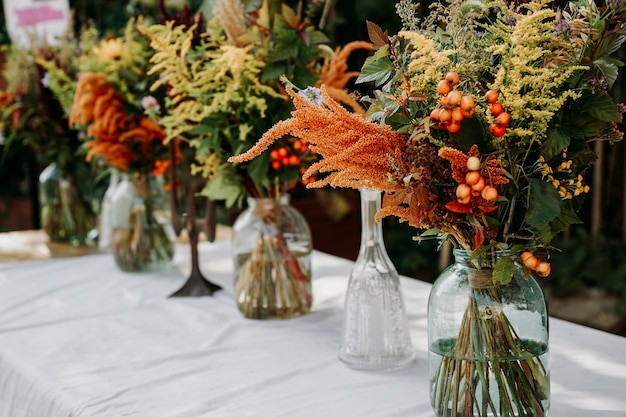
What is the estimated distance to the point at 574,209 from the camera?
96cm

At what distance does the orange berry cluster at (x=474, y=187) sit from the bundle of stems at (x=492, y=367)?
0.16m

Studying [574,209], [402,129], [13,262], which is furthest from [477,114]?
[13,262]

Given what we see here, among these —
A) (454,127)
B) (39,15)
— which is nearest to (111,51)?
(454,127)

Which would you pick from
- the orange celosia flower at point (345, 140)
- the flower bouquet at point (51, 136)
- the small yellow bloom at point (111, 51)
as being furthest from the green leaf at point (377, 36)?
the flower bouquet at point (51, 136)

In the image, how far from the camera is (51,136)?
2385 mm

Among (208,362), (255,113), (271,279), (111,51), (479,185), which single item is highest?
(111,51)

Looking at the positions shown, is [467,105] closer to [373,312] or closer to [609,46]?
[609,46]

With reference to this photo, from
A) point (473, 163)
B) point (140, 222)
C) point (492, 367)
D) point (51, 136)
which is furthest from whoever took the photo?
point (51, 136)

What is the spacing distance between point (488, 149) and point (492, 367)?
262 mm

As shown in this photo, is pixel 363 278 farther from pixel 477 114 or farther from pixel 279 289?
pixel 477 114

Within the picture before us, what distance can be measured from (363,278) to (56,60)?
150 cm

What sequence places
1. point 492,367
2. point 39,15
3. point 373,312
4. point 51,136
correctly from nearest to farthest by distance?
point 492,367
point 373,312
point 51,136
point 39,15

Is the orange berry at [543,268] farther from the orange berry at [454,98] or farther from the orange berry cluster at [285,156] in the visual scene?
the orange berry cluster at [285,156]

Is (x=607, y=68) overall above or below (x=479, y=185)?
above
